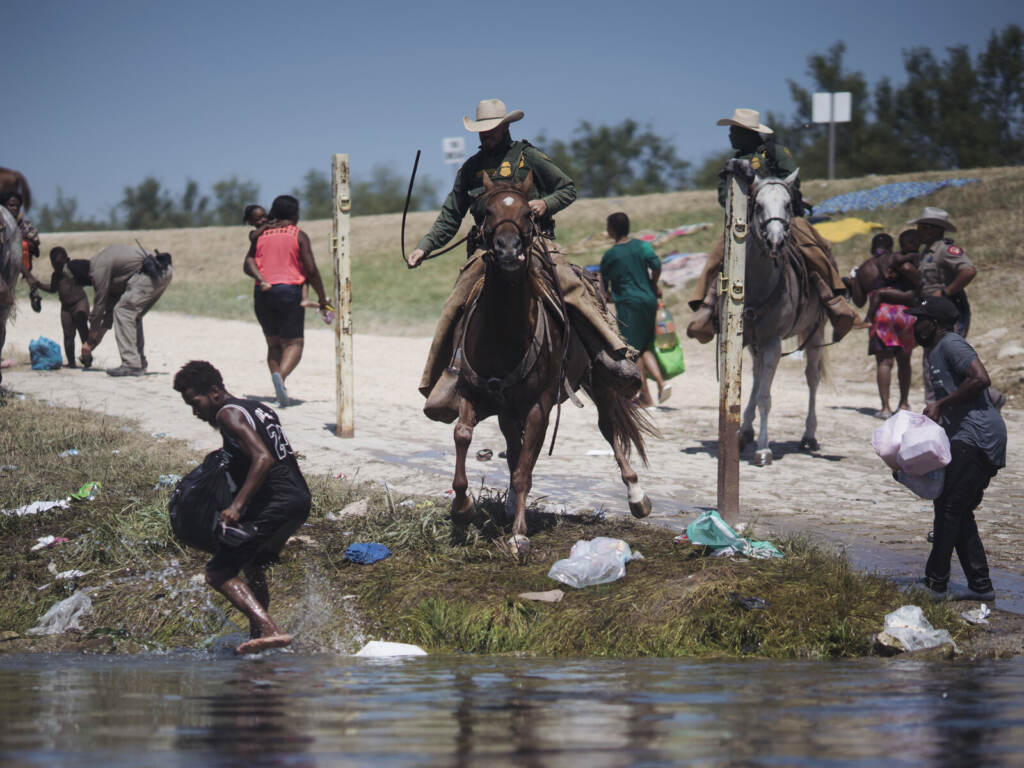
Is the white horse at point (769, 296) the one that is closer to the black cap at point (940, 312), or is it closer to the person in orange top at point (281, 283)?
the black cap at point (940, 312)

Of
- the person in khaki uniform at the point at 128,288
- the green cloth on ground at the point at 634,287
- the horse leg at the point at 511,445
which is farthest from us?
the person in khaki uniform at the point at 128,288

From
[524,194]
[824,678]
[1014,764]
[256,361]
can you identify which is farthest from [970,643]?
[256,361]

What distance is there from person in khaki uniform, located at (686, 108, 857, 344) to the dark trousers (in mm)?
4277

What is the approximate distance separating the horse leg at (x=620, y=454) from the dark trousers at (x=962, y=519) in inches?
92.1

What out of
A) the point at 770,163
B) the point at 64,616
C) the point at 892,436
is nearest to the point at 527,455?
the point at 892,436

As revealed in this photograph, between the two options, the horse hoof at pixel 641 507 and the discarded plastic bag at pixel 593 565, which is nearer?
the discarded plastic bag at pixel 593 565

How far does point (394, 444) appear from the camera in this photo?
12547mm

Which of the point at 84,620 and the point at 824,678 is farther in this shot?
the point at 84,620

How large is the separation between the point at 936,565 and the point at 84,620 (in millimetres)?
4977

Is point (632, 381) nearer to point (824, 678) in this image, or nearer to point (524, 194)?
point (524, 194)

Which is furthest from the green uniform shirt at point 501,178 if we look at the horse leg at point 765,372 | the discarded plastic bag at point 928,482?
the horse leg at point 765,372

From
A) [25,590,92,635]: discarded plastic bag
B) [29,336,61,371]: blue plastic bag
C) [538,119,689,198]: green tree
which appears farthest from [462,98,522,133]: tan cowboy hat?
[538,119,689,198]: green tree

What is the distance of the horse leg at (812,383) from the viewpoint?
13.1 m

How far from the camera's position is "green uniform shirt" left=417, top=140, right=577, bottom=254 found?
8.24 metres
